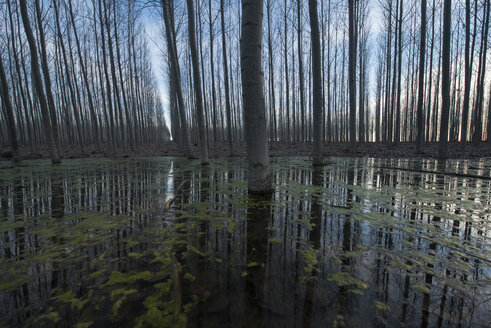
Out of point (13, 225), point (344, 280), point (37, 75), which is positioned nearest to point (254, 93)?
point (344, 280)

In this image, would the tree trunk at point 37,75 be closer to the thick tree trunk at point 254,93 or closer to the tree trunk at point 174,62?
the tree trunk at point 174,62

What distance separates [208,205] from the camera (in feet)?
9.66

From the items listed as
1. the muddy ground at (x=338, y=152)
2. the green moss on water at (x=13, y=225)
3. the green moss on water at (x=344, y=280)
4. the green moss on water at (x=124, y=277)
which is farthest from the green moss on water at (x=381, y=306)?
the muddy ground at (x=338, y=152)

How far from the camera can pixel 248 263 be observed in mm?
1492

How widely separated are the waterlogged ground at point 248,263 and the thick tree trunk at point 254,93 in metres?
0.63

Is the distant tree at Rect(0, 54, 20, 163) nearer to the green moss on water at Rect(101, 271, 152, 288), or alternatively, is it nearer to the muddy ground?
the muddy ground

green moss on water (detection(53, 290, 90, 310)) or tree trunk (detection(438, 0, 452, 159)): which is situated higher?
tree trunk (detection(438, 0, 452, 159))

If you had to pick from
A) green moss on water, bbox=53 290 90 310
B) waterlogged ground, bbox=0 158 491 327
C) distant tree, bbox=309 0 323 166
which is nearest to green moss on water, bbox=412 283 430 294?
waterlogged ground, bbox=0 158 491 327

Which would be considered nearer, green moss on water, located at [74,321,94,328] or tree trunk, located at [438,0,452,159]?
green moss on water, located at [74,321,94,328]

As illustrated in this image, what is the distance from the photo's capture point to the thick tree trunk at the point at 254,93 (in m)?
3.17

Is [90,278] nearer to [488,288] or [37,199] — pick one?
[488,288]

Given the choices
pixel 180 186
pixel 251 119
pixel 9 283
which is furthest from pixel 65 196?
pixel 251 119

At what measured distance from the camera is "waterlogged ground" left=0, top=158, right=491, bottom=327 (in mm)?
1039

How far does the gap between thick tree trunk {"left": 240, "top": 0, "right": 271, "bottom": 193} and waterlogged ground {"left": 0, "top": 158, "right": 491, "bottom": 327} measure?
24.7 inches
